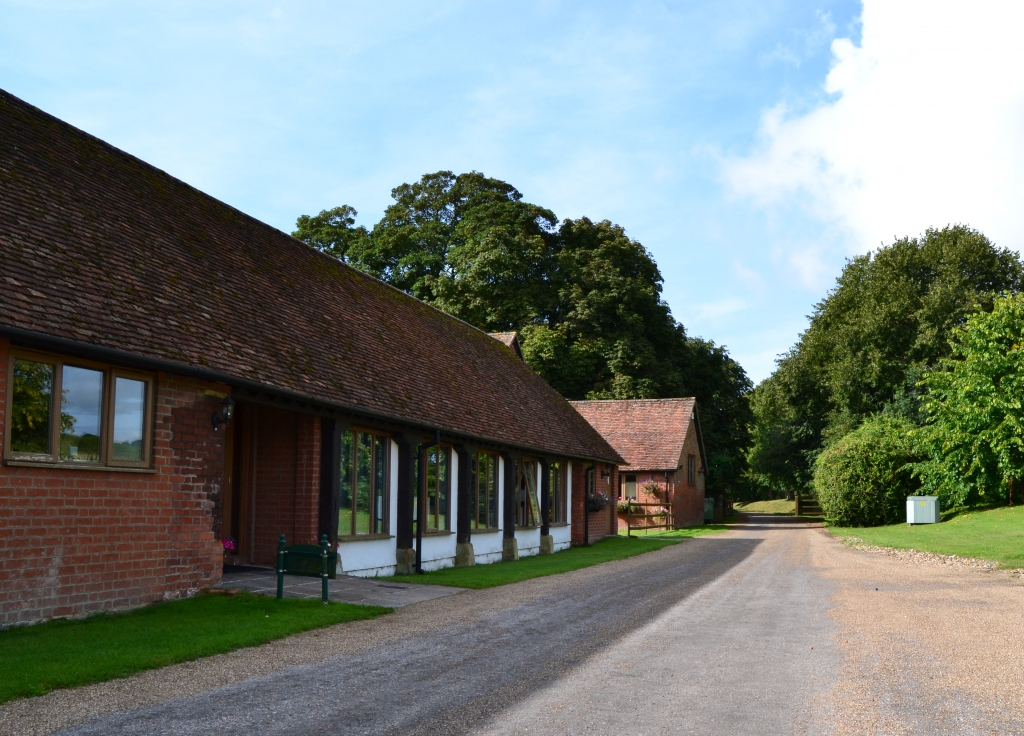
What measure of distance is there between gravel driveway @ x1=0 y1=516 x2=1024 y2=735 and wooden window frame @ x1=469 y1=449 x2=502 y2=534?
24.2ft

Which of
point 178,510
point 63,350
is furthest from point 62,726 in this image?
point 178,510

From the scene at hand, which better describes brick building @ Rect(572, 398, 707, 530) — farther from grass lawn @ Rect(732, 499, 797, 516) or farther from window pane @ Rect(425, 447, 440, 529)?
grass lawn @ Rect(732, 499, 797, 516)

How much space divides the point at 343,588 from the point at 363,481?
116 inches

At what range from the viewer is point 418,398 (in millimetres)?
19172

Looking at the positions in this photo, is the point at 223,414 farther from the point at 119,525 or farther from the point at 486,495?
the point at 486,495

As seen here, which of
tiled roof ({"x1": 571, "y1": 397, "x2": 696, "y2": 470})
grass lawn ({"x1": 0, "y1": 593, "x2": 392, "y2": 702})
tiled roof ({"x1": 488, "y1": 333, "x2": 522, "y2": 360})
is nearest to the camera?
grass lawn ({"x1": 0, "y1": 593, "x2": 392, "y2": 702})

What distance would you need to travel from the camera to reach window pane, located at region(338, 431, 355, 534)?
16.2 metres

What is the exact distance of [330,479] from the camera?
1566 cm

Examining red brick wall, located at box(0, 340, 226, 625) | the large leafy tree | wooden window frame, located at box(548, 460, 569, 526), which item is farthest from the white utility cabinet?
red brick wall, located at box(0, 340, 226, 625)

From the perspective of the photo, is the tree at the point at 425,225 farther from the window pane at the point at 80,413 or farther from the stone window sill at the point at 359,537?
the window pane at the point at 80,413

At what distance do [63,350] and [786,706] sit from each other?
859cm

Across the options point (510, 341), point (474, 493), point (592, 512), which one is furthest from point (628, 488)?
point (474, 493)

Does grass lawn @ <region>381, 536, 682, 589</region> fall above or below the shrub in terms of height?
below

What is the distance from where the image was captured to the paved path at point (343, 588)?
43.8ft
